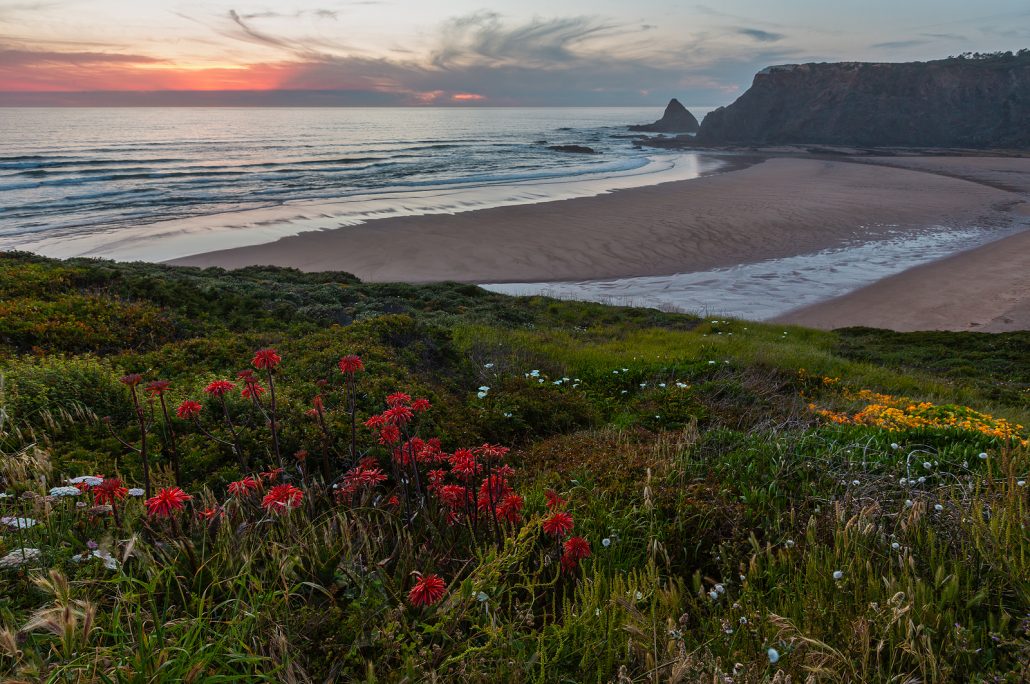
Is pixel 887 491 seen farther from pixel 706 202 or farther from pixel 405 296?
pixel 706 202

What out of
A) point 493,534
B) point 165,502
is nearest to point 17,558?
point 165,502

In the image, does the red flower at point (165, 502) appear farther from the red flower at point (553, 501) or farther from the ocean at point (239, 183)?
the ocean at point (239, 183)

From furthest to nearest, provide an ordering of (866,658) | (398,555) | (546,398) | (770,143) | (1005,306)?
(770,143) < (1005,306) < (546,398) < (398,555) < (866,658)

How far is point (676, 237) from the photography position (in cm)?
2564

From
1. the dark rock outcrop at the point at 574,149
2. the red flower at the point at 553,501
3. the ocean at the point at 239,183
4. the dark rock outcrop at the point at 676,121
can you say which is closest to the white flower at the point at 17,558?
the red flower at the point at 553,501

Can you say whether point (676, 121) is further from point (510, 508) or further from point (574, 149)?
point (510, 508)

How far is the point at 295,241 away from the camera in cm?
2320

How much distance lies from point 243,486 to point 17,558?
0.90 meters

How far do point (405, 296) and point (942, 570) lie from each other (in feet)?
43.6

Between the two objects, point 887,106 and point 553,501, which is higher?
point 887,106

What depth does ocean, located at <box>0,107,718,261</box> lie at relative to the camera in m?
24.2

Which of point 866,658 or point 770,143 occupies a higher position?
point 770,143

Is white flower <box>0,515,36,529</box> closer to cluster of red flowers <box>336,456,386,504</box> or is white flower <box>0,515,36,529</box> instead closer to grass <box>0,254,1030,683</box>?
grass <box>0,254,1030,683</box>

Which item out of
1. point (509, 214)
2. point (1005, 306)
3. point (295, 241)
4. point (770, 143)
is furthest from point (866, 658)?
point (770, 143)
